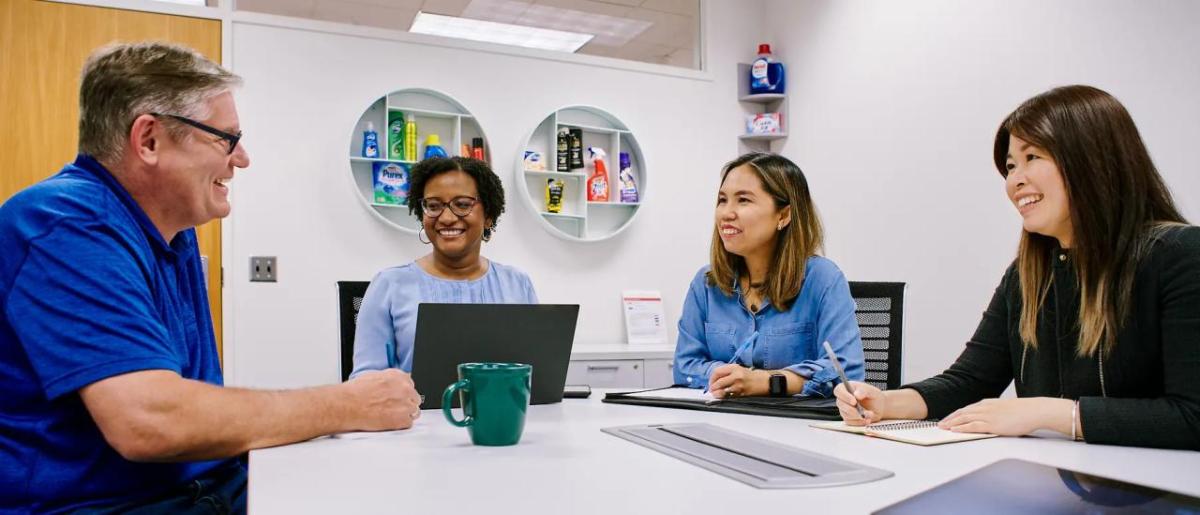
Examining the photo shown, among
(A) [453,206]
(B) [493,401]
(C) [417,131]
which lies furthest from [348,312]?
(C) [417,131]

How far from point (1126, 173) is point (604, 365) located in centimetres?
241

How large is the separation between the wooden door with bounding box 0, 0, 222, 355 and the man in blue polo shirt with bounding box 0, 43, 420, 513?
1996mm

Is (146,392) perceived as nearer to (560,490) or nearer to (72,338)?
(72,338)

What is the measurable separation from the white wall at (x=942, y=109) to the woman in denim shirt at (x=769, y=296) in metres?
1.01

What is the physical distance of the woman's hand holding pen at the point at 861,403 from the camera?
1.34 metres

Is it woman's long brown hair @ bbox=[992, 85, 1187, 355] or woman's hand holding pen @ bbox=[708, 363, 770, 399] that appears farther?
woman's hand holding pen @ bbox=[708, 363, 770, 399]

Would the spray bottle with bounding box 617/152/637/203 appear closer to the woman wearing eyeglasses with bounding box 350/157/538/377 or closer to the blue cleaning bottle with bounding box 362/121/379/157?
the blue cleaning bottle with bounding box 362/121/379/157

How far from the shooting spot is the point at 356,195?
3590 millimetres

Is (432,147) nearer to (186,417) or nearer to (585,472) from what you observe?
(186,417)

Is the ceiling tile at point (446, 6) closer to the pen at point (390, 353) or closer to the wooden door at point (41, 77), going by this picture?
the wooden door at point (41, 77)

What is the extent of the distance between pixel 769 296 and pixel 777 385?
0.36 meters

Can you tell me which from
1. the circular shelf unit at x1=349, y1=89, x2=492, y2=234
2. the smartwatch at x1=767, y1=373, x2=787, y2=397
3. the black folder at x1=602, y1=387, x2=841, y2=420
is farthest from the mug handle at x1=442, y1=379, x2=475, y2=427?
the circular shelf unit at x1=349, y1=89, x2=492, y2=234

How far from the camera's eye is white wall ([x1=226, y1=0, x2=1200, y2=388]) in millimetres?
2988

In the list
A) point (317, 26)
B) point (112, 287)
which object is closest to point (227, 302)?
point (317, 26)
